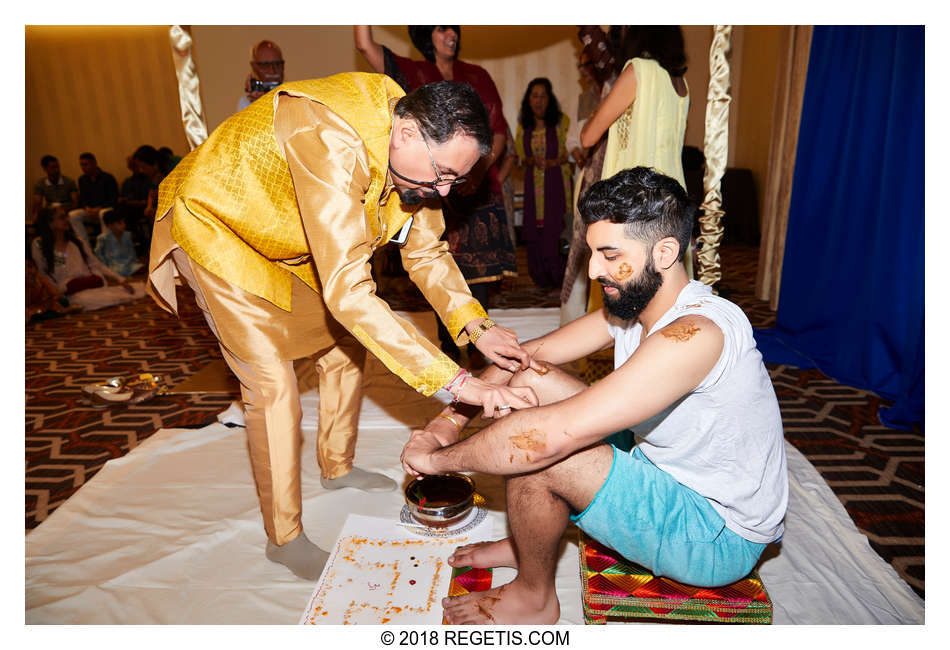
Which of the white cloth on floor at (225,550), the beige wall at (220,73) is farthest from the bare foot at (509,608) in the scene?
the beige wall at (220,73)

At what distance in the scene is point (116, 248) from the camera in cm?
623

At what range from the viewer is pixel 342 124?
131cm

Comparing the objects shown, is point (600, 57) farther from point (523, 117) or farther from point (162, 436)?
point (523, 117)

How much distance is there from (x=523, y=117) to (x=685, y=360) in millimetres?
4536

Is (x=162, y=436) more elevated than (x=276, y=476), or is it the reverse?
(x=276, y=476)

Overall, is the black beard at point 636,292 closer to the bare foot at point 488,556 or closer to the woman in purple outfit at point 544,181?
the bare foot at point 488,556

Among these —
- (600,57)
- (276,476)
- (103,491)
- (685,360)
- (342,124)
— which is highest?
(600,57)

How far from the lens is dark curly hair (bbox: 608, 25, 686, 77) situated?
83.0 inches

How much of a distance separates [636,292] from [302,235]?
0.81 metres

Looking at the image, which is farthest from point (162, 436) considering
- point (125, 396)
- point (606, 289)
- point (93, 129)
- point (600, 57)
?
point (93, 129)

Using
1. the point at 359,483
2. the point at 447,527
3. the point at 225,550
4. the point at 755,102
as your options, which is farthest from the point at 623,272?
the point at 755,102

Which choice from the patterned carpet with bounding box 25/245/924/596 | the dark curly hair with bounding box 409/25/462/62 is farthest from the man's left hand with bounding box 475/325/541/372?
the dark curly hair with bounding box 409/25/462/62

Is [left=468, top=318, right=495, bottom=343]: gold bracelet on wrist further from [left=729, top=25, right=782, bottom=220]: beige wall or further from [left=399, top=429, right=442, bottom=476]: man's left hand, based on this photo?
[left=729, top=25, right=782, bottom=220]: beige wall

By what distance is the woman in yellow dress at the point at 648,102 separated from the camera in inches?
83.8
